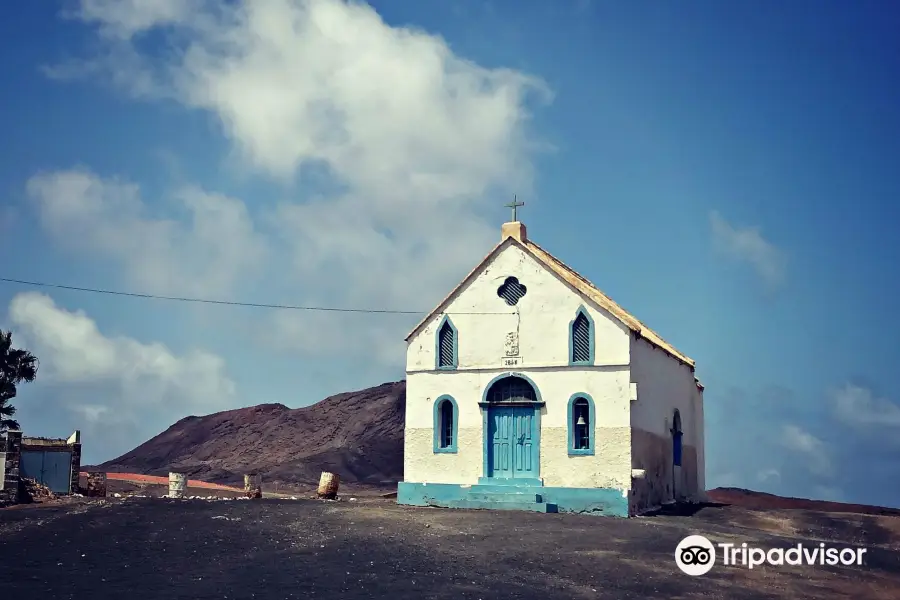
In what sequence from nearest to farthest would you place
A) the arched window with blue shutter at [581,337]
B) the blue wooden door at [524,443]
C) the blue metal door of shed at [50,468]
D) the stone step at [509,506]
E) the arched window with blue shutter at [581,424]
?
the stone step at [509,506] < the arched window with blue shutter at [581,424] < the arched window with blue shutter at [581,337] < the blue wooden door at [524,443] < the blue metal door of shed at [50,468]

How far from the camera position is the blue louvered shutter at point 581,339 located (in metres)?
26.2

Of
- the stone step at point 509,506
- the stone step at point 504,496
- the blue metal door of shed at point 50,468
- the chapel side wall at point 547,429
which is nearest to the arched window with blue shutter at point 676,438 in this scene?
the chapel side wall at point 547,429

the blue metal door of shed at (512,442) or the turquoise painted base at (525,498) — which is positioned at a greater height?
the blue metal door of shed at (512,442)

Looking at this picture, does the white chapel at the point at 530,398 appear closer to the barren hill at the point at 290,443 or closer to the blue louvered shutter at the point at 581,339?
the blue louvered shutter at the point at 581,339

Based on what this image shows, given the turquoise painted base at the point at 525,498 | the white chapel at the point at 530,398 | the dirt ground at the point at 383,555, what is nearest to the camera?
the dirt ground at the point at 383,555

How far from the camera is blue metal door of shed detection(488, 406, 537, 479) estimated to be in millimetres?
→ 26391

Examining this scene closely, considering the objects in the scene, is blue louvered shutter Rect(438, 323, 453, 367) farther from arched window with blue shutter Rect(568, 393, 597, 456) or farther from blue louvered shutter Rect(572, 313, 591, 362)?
arched window with blue shutter Rect(568, 393, 597, 456)

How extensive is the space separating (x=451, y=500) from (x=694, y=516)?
6.92 meters

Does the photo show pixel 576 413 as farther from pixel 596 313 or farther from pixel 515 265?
pixel 515 265

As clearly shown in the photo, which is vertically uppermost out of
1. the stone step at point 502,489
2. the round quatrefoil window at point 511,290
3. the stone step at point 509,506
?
the round quatrefoil window at point 511,290

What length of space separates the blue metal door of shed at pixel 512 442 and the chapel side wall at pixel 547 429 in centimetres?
30

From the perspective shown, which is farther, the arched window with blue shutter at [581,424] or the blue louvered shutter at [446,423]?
the blue louvered shutter at [446,423]

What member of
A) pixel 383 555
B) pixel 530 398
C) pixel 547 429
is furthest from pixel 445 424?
pixel 383 555

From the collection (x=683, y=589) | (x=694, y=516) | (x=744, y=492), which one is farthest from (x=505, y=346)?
(x=744, y=492)
